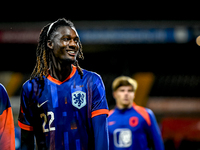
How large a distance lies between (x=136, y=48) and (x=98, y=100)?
367 inches

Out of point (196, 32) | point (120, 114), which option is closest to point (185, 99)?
point (196, 32)

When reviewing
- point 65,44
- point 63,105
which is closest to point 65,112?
point 63,105

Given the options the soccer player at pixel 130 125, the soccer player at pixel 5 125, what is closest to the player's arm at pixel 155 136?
the soccer player at pixel 130 125

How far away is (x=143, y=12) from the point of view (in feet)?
37.6

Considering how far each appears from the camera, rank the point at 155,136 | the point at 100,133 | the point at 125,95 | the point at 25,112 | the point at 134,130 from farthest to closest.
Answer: the point at 125,95, the point at 134,130, the point at 155,136, the point at 25,112, the point at 100,133

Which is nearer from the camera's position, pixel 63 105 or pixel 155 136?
pixel 63 105

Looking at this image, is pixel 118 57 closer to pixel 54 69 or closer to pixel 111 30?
pixel 111 30

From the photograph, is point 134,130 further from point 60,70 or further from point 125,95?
point 60,70

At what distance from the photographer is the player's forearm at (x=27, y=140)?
2.14m

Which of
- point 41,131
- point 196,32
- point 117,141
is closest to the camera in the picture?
point 41,131

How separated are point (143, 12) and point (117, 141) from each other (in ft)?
25.4

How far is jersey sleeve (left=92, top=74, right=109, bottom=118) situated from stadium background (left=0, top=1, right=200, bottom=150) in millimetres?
7551

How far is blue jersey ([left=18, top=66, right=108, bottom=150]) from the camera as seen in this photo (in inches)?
81.5

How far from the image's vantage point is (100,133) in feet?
6.73
